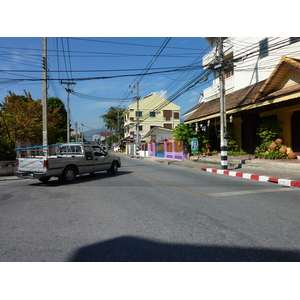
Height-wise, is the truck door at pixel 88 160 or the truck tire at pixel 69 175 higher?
the truck door at pixel 88 160

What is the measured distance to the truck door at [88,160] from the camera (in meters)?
12.2

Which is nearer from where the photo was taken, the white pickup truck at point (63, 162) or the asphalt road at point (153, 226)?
the asphalt road at point (153, 226)

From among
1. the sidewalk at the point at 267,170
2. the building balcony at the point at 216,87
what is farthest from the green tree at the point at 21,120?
the building balcony at the point at 216,87

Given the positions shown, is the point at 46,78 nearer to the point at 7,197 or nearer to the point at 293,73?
the point at 7,197

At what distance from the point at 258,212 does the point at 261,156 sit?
11.3 meters

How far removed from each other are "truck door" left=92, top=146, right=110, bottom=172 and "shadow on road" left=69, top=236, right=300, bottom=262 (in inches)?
352

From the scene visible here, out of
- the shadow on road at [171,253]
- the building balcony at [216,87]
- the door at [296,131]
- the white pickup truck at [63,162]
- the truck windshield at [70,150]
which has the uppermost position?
the building balcony at [216,87]

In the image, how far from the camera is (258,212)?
579cm

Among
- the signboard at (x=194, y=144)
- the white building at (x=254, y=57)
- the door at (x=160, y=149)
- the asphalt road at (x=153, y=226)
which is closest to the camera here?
the asphalt road at (x=153, y=226)

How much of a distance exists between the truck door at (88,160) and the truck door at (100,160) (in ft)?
0.87

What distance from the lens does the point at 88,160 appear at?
12305 mm

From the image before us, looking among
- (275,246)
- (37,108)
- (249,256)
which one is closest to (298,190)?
(275,246)

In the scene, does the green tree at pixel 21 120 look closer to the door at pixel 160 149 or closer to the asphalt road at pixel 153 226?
the asphalt road at pixel 153 226

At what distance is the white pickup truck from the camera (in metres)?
10.3
